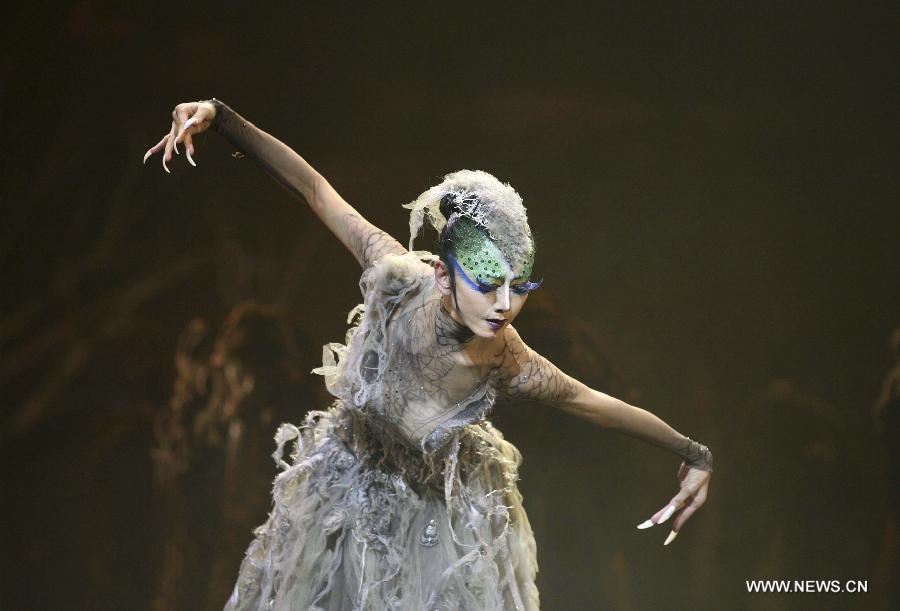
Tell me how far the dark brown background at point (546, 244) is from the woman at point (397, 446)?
0.64 metres

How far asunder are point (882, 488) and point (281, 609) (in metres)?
1.51

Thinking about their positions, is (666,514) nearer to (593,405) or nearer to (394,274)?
(593,405)

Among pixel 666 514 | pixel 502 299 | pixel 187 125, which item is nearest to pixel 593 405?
pixel 666 514

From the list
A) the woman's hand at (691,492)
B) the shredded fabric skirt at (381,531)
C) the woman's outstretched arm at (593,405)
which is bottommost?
the shredded fabric skirt at (381,531)

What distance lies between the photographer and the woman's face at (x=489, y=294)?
4.69ft

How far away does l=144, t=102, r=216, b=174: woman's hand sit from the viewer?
58.4 inches

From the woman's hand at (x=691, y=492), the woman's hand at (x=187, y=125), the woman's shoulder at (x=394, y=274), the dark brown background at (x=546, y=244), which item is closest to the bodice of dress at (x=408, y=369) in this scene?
the woman's shoulder at (x=394, y=274)

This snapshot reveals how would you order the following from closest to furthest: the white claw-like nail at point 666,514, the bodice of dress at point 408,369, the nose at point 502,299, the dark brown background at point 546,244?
the nose at point 502,299 → the bodice of dress at point 408,369 → the white claw-like nail at point 666,514 → the dark brown background at point 546,244

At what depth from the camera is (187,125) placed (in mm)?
1506

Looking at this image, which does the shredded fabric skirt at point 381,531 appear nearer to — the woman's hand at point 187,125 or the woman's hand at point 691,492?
the woman's hand at point 691,492

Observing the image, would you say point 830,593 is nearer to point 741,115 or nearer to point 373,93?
point 741,115

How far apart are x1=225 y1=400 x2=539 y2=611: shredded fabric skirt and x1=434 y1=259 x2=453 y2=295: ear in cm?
23

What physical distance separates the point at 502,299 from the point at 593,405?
1.09 feet

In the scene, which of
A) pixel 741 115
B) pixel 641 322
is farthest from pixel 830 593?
pixel 741 115
